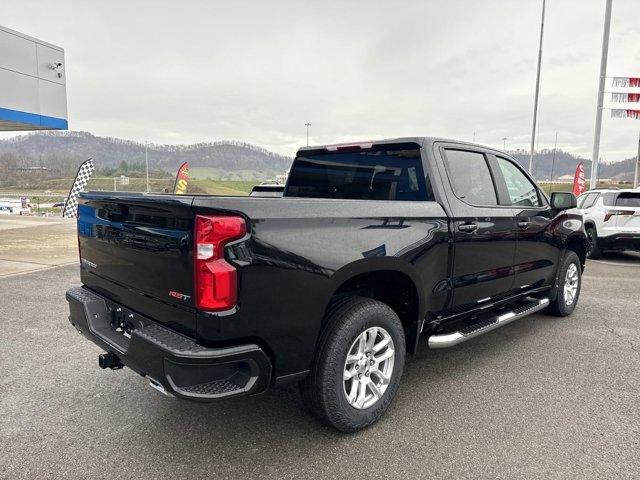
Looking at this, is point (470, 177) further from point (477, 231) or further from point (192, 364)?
point (192, 364)

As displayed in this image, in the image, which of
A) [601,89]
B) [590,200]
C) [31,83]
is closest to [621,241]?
[590,200]

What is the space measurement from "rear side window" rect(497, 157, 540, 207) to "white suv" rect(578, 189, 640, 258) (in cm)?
613

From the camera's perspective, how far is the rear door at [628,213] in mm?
9164

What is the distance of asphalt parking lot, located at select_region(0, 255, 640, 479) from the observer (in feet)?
8.05

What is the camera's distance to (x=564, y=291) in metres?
5.18

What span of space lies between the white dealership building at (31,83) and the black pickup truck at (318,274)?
13757 millimetres

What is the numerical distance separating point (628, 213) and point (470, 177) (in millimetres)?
7427

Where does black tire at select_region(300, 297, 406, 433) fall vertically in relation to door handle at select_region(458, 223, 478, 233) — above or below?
below

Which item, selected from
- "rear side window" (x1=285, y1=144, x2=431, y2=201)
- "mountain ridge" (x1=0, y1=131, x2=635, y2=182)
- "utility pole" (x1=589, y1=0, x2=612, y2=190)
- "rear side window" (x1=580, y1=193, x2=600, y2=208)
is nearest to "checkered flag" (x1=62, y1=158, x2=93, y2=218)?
"rear side window" (x1=285, y1=144, x2=431, y2=201)

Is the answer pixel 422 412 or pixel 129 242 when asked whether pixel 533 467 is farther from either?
pixel 129 242

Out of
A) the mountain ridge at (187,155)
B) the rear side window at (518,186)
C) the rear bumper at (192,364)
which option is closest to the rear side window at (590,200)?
the rear side window at (518,186)

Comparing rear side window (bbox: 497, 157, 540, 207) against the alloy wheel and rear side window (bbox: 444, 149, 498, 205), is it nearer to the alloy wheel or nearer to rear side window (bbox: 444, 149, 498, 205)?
rear side window (bbox: 444, 149, 498, 205)

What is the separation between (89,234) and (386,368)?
7.08ft

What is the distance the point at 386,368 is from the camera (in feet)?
9.67
